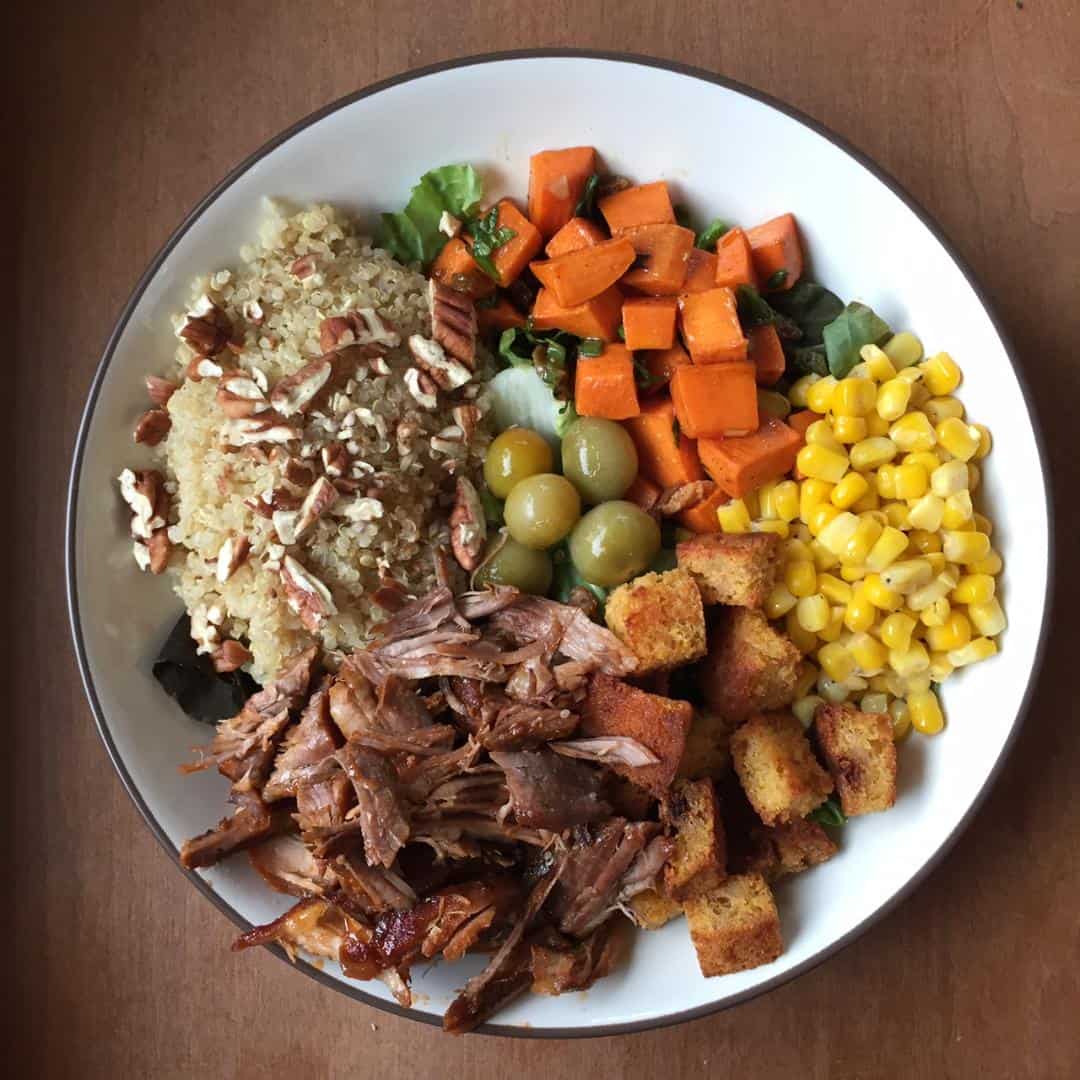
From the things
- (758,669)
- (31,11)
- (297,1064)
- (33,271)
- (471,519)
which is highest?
(31,11)

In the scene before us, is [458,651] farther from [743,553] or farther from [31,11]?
[31,11]

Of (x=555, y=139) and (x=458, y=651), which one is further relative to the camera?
(x=555, y=139)

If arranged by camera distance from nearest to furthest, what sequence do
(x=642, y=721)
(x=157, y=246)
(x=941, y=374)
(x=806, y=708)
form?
(x=642, y=721), (x=941, y=374), (x=806, y=708), (x=157, y=246)

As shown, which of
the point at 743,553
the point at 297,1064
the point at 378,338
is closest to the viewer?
the point at 743,553

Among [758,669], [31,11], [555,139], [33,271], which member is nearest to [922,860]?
[758,669]

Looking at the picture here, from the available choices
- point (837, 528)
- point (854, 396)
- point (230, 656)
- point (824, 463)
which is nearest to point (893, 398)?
point (854, 396)

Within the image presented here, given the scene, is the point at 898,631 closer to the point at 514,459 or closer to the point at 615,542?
the point at 615,542
